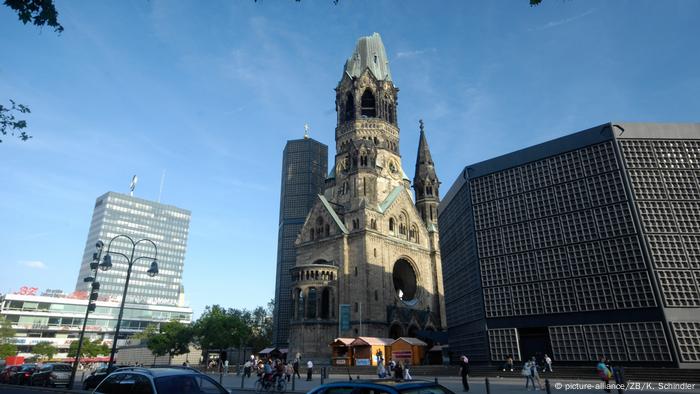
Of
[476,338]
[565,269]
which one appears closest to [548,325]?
[565,269]

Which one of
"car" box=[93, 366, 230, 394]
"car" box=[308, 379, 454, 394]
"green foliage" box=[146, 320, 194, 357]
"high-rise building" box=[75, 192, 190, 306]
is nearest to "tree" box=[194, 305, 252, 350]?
"green foliage" box=[146, 320, 194, 357]

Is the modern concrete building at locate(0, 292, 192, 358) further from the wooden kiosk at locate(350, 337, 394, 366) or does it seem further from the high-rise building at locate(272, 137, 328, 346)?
the wooden kiosk at locate(350, 337, 394, 366)

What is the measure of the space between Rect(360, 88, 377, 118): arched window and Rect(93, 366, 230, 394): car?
5834 cm

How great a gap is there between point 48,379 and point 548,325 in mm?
30412

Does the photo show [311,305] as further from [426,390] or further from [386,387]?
[386,387]

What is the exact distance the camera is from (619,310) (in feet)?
83.4

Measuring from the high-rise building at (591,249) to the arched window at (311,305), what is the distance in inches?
768

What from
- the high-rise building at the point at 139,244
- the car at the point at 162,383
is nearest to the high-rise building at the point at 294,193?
the car at the point at 162,383

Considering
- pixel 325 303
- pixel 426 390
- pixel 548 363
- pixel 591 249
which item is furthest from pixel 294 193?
pixel 426 390

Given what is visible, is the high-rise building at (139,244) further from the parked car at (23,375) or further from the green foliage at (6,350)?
the parked car at (23,375)

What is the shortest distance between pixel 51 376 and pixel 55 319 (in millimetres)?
94904

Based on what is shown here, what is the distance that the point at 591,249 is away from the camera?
89.2ft

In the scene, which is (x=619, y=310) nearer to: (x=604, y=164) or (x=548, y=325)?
(x=548, y=325)

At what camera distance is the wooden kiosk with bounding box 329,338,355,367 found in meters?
38.2
